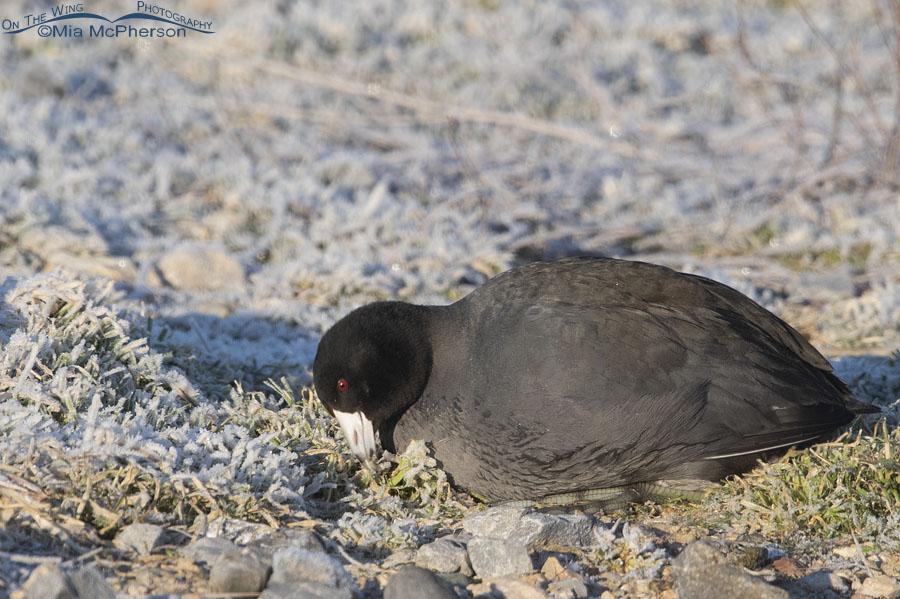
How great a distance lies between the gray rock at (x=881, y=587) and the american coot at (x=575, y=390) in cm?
64

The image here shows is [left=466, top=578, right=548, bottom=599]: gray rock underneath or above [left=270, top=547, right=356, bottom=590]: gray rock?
underneath

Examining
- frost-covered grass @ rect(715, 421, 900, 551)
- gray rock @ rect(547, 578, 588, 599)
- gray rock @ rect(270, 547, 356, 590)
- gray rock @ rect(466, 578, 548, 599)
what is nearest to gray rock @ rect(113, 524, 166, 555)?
gray rock @ rect(270, 547, 356, 590)

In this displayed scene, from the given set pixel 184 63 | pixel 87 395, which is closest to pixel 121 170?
pixel 184 63

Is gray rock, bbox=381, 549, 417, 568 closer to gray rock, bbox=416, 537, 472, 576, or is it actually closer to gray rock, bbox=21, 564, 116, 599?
gray rock, bbox=416, 537, 472, 576

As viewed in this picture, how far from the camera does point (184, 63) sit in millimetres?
9406

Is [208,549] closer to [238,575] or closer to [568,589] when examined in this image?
[238,575]

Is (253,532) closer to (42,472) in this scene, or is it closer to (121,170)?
(42,472)

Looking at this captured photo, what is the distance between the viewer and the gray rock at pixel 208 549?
2.92 metres

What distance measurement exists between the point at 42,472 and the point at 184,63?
6.92m

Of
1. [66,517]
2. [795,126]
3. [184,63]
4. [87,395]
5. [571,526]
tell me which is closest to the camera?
[66,517]

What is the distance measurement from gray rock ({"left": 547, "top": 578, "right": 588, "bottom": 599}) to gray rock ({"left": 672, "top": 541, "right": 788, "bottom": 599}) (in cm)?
28

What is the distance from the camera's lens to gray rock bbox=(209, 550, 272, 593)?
2.76 meters

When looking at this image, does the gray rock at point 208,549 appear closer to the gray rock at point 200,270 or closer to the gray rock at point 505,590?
the gray rock at point 505,590

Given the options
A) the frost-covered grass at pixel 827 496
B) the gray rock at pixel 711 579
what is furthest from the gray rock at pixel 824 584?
the gray rock at pixel 711 579
